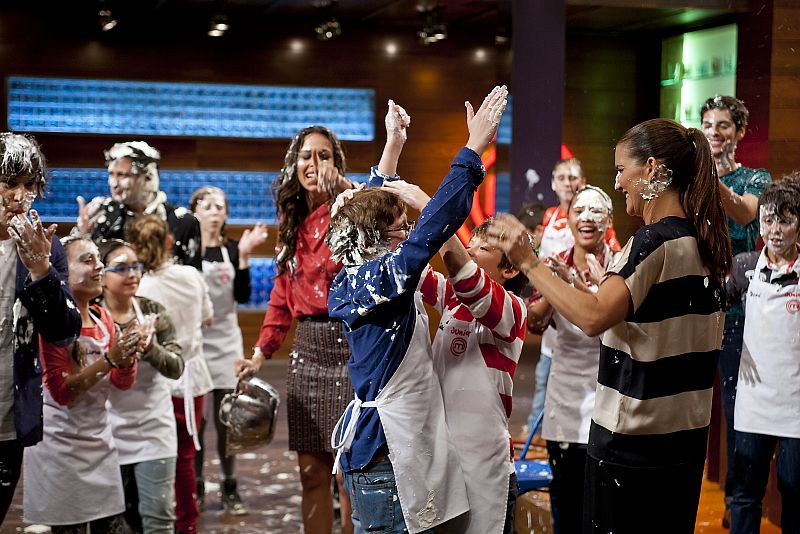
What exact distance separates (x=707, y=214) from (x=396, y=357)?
748mm

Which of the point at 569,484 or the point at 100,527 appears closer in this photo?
the point at 100,527

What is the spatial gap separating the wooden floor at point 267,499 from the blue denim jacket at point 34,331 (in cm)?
156

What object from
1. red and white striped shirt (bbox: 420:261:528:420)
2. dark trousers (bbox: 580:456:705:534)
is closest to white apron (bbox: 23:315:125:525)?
red and white striped shirt (bbox: 420:261:528:420)

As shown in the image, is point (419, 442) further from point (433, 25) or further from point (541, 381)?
point (433, 25)

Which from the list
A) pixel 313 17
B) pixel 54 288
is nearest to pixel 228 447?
pixel 54 288

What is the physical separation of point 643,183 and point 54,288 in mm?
1599

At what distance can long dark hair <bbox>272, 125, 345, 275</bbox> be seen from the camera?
332 centimetres

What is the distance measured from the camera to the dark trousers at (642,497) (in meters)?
2.07

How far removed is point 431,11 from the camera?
28.3ft

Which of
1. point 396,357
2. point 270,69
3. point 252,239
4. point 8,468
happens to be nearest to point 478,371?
point 396,357

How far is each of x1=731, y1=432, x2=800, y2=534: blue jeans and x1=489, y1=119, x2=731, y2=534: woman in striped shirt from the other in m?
1.29

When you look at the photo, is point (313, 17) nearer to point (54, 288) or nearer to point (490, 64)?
point (490, 64)

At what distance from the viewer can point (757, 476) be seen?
10.8 ft

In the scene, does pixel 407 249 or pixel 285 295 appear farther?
pixel 285 295
